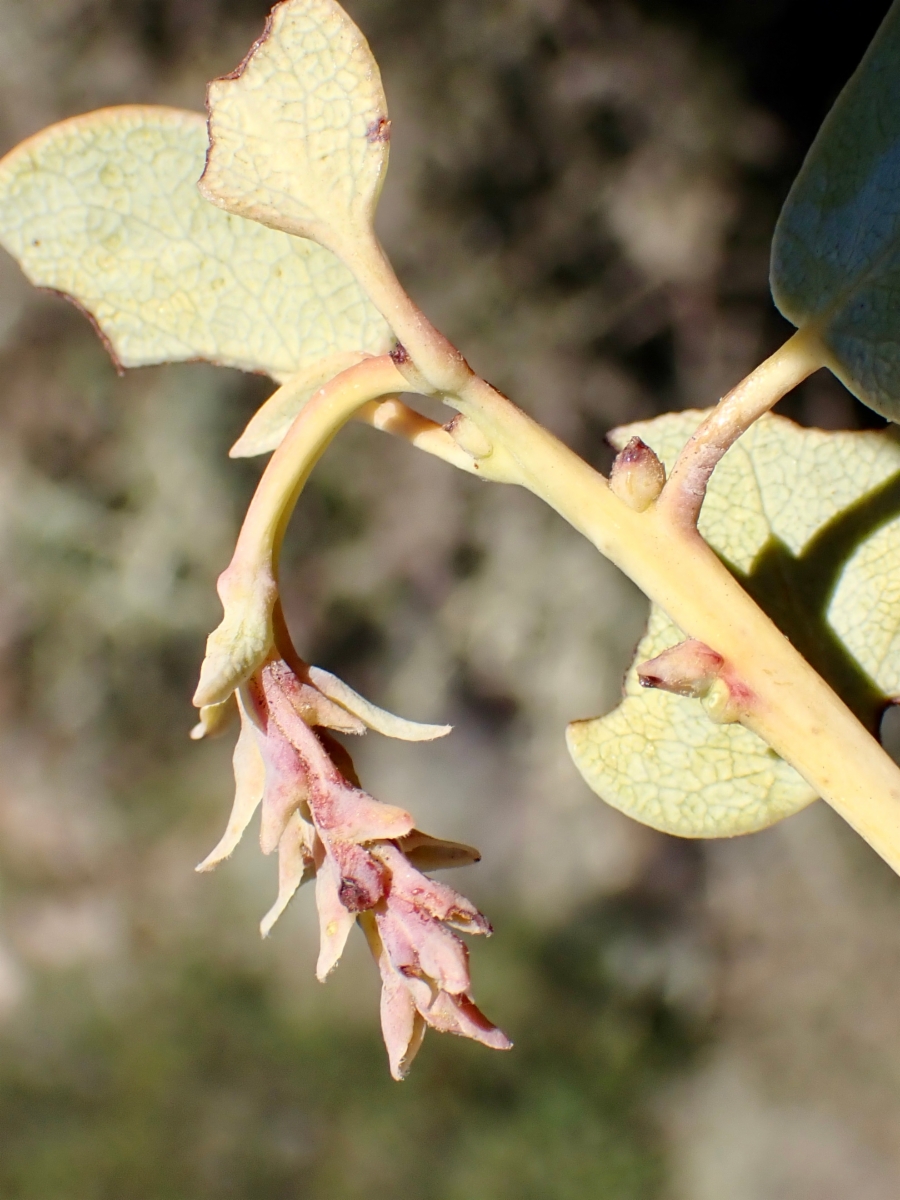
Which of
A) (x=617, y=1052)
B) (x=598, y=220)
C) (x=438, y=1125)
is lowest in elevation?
(x=438, y=1125)

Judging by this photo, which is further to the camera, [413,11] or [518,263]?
[518,263]

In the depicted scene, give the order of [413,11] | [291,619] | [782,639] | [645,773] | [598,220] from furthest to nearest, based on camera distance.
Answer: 1. [291,619]
2. [598,220]
3. [413,11]
4. [645,773]
5. [782,639]

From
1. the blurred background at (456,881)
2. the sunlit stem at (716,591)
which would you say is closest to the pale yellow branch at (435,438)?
the sunlit stem at (716,591)

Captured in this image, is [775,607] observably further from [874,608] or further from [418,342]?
[418,342]

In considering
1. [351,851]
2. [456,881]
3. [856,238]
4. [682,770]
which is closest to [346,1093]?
[456,881]

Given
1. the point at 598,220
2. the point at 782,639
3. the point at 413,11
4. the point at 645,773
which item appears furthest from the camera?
the point at 598,220

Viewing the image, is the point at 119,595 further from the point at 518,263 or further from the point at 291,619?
the point at 518,263

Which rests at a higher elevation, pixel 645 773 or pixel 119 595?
pixel 645 773

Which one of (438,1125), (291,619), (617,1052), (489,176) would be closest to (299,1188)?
(438,1125)
